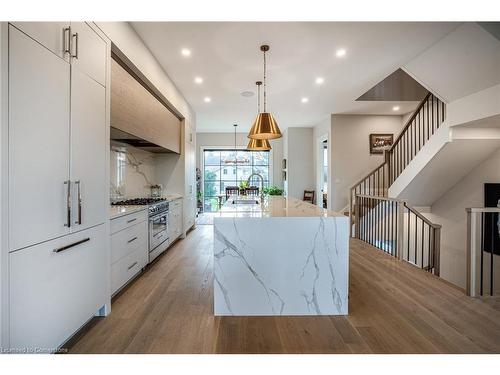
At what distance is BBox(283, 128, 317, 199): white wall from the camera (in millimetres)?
8594

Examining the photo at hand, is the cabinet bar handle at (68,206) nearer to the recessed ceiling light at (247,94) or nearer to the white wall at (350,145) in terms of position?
the recessed ceiling light at (247,94)

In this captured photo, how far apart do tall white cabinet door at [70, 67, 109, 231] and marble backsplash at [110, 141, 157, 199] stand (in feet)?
5.21

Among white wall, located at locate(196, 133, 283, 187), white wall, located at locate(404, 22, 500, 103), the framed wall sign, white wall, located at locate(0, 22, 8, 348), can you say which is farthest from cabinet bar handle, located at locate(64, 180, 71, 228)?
white wall, located at locate(196, 133, 283, 187)

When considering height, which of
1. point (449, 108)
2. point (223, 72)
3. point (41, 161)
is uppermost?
point (223, 72)

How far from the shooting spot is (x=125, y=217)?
2.80 metres

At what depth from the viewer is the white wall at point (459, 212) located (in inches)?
197

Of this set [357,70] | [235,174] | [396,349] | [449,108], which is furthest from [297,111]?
[396,349]

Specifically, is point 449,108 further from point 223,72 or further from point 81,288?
point 81,288

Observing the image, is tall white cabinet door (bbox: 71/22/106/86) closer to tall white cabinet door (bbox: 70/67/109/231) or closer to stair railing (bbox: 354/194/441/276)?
tall white cabinet door (bbox: 70/67/109/231)

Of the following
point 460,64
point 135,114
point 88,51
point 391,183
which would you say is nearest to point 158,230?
point 135,114

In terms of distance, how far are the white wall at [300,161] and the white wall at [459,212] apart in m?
3.55

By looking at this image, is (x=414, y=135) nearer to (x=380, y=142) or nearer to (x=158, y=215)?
(x=380, y=142)

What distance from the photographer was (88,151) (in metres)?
2.05

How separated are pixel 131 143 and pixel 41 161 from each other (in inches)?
101
